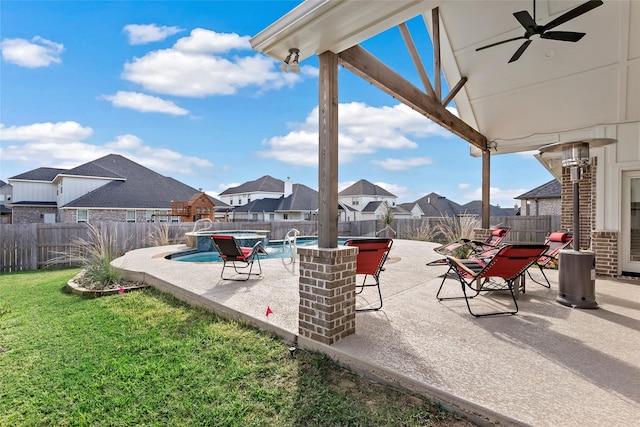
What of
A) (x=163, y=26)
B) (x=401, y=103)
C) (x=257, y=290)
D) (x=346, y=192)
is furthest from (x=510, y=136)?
(x=346, y=192)

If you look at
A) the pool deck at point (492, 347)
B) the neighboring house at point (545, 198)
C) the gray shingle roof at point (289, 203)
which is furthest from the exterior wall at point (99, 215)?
the neighboring house at point (545, 198)

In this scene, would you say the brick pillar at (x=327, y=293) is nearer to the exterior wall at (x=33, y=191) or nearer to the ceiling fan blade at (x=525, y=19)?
the ceiling fan blade at (x=525, y=19)

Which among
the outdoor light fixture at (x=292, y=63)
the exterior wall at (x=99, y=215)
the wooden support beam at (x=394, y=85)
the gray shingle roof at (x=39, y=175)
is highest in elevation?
the gray shingle roof at (x=39, y=175)

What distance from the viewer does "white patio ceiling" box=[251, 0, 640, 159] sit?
16.8 ft

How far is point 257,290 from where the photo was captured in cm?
490

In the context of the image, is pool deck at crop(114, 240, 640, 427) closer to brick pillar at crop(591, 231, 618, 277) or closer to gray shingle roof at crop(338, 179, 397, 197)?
brick pillar at crop(591, 231, 618, 277)

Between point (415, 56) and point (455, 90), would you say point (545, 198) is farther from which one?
point (415, 56)

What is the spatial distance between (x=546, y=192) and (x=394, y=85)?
20.4 m

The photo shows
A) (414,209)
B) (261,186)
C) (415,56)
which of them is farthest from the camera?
(414,209)

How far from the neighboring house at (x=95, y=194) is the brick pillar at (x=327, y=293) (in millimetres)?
20388

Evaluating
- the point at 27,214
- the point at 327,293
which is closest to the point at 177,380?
the point at 327,293

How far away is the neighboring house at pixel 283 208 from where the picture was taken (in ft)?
105

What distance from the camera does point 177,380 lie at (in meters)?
2.74

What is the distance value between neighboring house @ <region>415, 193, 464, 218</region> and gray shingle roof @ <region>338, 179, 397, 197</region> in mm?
5051
